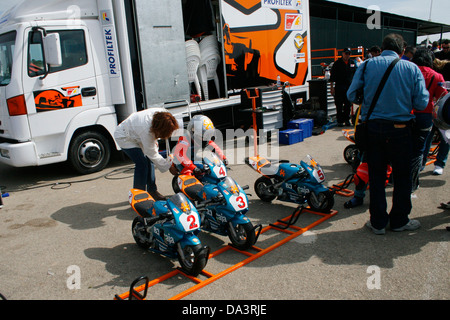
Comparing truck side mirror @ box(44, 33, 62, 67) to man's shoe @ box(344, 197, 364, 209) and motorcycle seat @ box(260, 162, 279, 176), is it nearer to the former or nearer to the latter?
motorcycle seat @ box(260, 162, 279, 176)

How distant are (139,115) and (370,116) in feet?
9.24

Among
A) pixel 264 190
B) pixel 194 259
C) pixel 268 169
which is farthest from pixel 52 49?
pixel 194 259

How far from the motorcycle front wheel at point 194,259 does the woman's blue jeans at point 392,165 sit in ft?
6.58

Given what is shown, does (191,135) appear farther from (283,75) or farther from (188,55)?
(283,75)

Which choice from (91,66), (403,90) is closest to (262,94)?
(91,66)

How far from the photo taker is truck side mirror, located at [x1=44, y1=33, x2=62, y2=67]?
607 cm

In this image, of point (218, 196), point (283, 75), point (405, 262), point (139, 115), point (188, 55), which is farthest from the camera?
point (283, 75)

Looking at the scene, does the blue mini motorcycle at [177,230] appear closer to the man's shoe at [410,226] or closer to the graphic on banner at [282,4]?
the man's shoe at [410,226]

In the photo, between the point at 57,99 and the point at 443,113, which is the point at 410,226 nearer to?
the point at 443,113

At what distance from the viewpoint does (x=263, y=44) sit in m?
9.77

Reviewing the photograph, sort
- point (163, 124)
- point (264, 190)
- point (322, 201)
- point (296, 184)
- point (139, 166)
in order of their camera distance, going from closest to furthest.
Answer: point (163, 124)
point (322, 201)
point (296, 184)
point (139, 166)
point (264, 190)

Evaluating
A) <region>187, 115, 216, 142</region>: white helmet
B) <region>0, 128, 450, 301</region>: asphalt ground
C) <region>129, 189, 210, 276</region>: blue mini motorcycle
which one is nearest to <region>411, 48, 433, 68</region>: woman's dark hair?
<region>0, 128, 450, 301</region>: asphalt ground

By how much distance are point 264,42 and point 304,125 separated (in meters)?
2.49

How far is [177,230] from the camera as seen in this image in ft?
11.3
